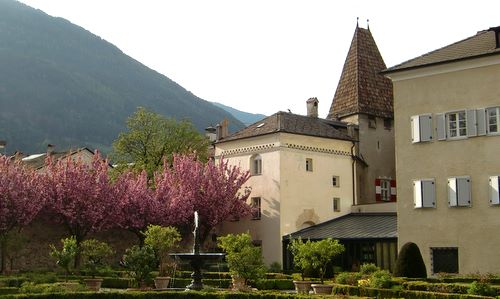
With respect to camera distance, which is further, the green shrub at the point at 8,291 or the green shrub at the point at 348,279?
the green shrub at the point at 348,279

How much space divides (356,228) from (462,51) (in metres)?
17.7

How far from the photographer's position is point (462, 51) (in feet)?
126

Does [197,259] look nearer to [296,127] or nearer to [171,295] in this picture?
[171,295]

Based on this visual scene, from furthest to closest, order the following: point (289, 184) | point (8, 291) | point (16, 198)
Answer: point (289, 184) < point (16, 198) < point (8, 291)

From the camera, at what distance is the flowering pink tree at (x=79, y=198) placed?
50031mm

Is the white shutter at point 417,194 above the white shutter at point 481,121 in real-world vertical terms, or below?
below

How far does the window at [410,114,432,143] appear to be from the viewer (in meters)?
38.4

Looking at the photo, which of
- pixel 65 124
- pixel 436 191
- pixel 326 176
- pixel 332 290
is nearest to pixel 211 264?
pixel 326 176

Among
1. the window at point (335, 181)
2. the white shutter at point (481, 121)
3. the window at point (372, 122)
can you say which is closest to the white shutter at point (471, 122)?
the white shutter at point (481, 121)

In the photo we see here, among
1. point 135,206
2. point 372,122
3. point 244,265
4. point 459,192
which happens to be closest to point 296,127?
point 372,122

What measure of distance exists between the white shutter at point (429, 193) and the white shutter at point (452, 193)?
89cm

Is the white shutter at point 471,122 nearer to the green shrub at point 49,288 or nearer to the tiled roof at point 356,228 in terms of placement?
the tiled roof at point 356,228

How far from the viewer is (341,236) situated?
50.5 metres

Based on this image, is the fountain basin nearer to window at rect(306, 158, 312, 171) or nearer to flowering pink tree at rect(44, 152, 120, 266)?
flowering pink tree at rect(44, 152, 120, 266)
